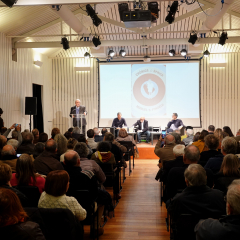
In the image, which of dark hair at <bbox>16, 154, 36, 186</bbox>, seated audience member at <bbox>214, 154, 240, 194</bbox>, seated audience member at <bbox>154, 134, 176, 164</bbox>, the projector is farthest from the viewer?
the projector

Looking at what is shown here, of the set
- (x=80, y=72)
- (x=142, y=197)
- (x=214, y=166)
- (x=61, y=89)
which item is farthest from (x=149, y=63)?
(x=214, y=166)

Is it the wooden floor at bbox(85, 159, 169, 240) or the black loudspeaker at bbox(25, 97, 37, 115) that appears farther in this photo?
the black loudspeaker at bbox(25, 97, 37, 115)

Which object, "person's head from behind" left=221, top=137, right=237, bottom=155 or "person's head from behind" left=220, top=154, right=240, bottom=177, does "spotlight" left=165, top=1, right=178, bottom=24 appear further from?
"person's head from behind" left=220, top=154, right=240, bottom=177

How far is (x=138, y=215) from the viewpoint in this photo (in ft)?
14.3

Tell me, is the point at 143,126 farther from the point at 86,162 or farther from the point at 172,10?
the point at 86,162

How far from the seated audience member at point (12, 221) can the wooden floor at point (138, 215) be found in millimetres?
2195

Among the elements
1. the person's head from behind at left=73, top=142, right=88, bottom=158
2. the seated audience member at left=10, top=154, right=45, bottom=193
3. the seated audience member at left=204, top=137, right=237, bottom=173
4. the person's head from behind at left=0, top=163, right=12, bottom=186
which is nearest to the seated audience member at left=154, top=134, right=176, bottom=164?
the seated audience member at left=204, top=137, right=237, bottom=173

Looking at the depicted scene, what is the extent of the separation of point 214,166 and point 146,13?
386 centimetres

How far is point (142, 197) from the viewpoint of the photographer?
530 cm

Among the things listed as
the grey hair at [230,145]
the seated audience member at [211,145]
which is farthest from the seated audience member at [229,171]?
the seated audience member at [211,145]

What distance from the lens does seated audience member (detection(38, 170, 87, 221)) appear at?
2.38m

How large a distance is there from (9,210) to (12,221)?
0.06 meters

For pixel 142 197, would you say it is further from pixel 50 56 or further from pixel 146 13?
pixel 50 56

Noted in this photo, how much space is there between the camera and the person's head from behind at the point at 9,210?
4.95ft
